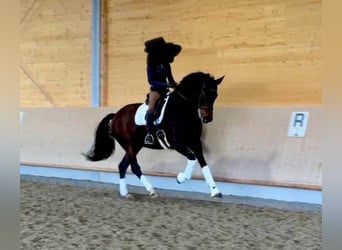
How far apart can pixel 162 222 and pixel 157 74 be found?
6.60 ft

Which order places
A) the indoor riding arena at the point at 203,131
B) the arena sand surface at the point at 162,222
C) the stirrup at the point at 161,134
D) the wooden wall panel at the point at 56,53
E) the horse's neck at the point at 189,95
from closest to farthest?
the arena sand surface at the point at 162,222 < the indoor riding arena at the point at 203,131 < the horse's neck at the point at 189,95 < the stirrup at the point at 161,134 < the wooden wall panel at the point at 56,53

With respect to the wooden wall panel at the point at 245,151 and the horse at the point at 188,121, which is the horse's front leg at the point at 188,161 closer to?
the horse at the point at 188,121

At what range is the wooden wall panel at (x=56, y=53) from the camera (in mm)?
7831

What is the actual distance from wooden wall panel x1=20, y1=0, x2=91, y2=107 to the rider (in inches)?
99.3

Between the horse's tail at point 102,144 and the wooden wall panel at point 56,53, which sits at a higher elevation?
the wooden wall panel at point 56,53

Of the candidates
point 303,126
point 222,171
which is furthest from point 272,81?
point 222,171

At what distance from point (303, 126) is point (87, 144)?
333 cm

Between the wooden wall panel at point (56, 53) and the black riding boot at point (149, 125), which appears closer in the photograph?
the black riding boot at point (149, 125)

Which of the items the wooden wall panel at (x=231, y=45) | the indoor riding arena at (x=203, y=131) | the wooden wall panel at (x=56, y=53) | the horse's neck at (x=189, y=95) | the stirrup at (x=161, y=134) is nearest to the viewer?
the indoor riding arena at (x=203, y=131)

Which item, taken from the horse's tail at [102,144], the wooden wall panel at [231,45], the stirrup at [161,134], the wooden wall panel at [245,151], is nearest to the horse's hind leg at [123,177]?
the horse's tail at [102,144]

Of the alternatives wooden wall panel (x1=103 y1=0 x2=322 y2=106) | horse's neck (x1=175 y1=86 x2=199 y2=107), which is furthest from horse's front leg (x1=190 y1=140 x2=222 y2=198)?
wooden wall panel (x1=103 y1=0 x2=322 y2=106)

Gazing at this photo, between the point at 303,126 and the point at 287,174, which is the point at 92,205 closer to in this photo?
the point at 287,174

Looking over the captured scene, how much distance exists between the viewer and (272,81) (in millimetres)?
6066

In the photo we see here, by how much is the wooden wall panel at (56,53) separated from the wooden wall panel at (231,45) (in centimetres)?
51
